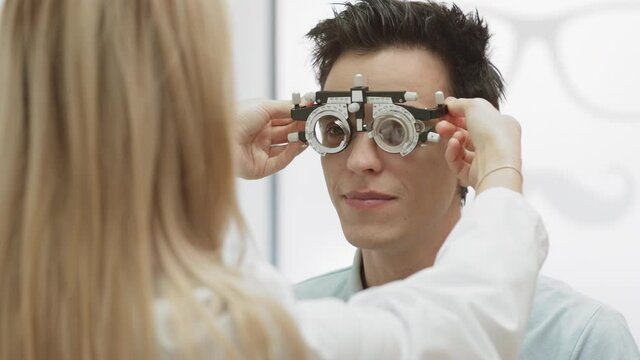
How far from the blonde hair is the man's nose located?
2.46 ft

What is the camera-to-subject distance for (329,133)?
1.81 m

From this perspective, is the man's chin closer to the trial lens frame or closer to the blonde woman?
the trial lens frame

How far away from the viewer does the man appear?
1678mm

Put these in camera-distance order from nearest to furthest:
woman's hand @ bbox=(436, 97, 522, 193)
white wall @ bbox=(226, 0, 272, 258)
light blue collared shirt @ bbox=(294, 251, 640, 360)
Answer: woman's hand @ bbox=(436, 97, 522, 193) → light blue collared shirt @ bbox=(294, 251, 640, 360) → white wall @ bbox=(226, 0, 272, 258)

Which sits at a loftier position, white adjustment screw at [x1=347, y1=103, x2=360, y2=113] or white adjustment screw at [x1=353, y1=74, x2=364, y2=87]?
white adjustment screw at [x1=353, y1=74, x2=364, y2=87]

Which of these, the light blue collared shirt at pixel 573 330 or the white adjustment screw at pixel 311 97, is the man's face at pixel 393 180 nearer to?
the white adjustment screw at pixel 311 97

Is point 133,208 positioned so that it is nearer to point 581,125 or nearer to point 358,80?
point 358,80

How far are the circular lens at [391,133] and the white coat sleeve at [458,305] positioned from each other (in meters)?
0.51

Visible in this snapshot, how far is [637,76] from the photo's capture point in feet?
8.21

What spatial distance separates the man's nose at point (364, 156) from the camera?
1756mm

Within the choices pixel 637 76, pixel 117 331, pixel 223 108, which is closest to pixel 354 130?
pixel 223 108

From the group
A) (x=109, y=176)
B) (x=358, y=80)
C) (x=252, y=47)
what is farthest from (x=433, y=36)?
(x=252, y=47)

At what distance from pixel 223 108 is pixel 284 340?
0.25 meters

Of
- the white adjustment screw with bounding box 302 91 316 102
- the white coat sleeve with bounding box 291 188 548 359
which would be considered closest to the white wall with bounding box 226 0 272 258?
the white adjustment screw with bounding box 302 91 316 102
